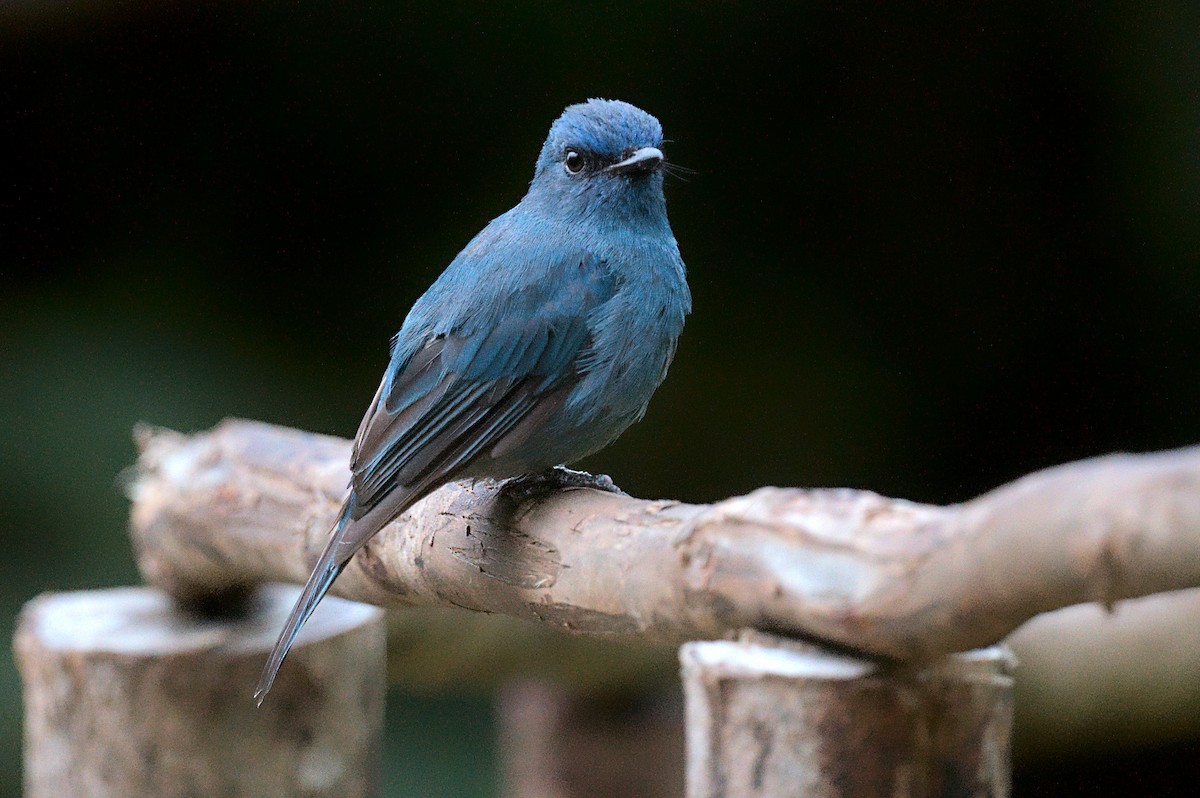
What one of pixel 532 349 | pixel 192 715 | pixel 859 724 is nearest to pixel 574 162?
pixel 532 349

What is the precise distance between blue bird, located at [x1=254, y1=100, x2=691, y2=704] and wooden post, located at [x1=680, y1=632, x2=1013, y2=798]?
0.90 m

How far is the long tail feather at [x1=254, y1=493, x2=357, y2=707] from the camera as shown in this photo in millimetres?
2475

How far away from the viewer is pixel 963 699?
5.74ft

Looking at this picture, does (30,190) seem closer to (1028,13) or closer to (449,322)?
(449,322)

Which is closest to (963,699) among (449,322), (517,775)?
(449,322)

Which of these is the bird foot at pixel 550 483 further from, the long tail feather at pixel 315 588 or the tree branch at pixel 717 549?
the long tail feather at pixel 315 588

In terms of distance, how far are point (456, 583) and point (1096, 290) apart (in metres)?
3.05

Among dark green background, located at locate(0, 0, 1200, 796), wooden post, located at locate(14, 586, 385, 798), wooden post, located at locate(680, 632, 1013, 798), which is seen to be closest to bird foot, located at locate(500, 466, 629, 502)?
wooden post, located at locate(14, 586, 385, 798)

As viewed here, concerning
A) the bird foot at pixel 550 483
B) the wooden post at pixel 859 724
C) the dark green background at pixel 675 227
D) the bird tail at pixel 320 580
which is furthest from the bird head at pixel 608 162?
the dark green background at pixel 675 227

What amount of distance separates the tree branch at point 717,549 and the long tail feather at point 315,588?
0.18 meters

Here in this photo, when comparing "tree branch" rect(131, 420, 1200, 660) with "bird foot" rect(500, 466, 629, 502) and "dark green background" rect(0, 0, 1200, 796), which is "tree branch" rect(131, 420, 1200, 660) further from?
"dark green background" rect(0, 0, 1200, 796)

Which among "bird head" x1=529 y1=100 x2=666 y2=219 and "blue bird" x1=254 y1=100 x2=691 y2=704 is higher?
"bird head" x1=529 y1=100 x2=666 y2=219

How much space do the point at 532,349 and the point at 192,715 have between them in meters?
1.02

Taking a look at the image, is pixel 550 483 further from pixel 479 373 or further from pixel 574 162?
pixel 574 162
